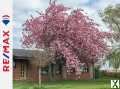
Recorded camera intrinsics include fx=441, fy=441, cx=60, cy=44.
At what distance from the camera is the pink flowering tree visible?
45.7m

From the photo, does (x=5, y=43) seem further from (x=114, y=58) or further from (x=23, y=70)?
(x=114, y=58)

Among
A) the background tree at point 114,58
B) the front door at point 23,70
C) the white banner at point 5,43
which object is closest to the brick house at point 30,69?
the front door at point 23,70

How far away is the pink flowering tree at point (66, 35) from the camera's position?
45.7 metres

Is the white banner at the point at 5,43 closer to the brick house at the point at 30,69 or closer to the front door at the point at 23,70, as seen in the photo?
the brick house at the point at 30,69

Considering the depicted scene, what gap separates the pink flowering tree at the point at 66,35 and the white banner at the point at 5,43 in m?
36.0

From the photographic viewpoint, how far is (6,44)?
895cm

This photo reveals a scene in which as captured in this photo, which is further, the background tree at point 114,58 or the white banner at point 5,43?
the background tree at point 114,58

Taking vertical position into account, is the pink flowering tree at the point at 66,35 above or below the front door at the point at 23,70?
above

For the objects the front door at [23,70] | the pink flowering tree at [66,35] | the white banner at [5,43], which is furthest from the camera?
the front door at [23,70]

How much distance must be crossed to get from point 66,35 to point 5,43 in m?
37.2

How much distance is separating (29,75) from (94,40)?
9.12 metres

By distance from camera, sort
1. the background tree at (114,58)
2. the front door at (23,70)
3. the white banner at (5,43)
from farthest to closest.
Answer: the background tree at (114,58) < the front door at (23,70) < the white banner at (5,43)

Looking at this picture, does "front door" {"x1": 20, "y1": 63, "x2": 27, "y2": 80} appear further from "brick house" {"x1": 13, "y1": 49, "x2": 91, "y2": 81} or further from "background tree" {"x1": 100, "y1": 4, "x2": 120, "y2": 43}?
"background tree" {"x1": 100, "y1": 4, "x2": 120, "y2": 43}

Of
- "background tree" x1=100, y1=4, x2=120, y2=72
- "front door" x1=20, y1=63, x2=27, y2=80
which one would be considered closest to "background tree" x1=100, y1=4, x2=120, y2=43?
"background tree" x1=100, y1=4, x2=120, y2=72
